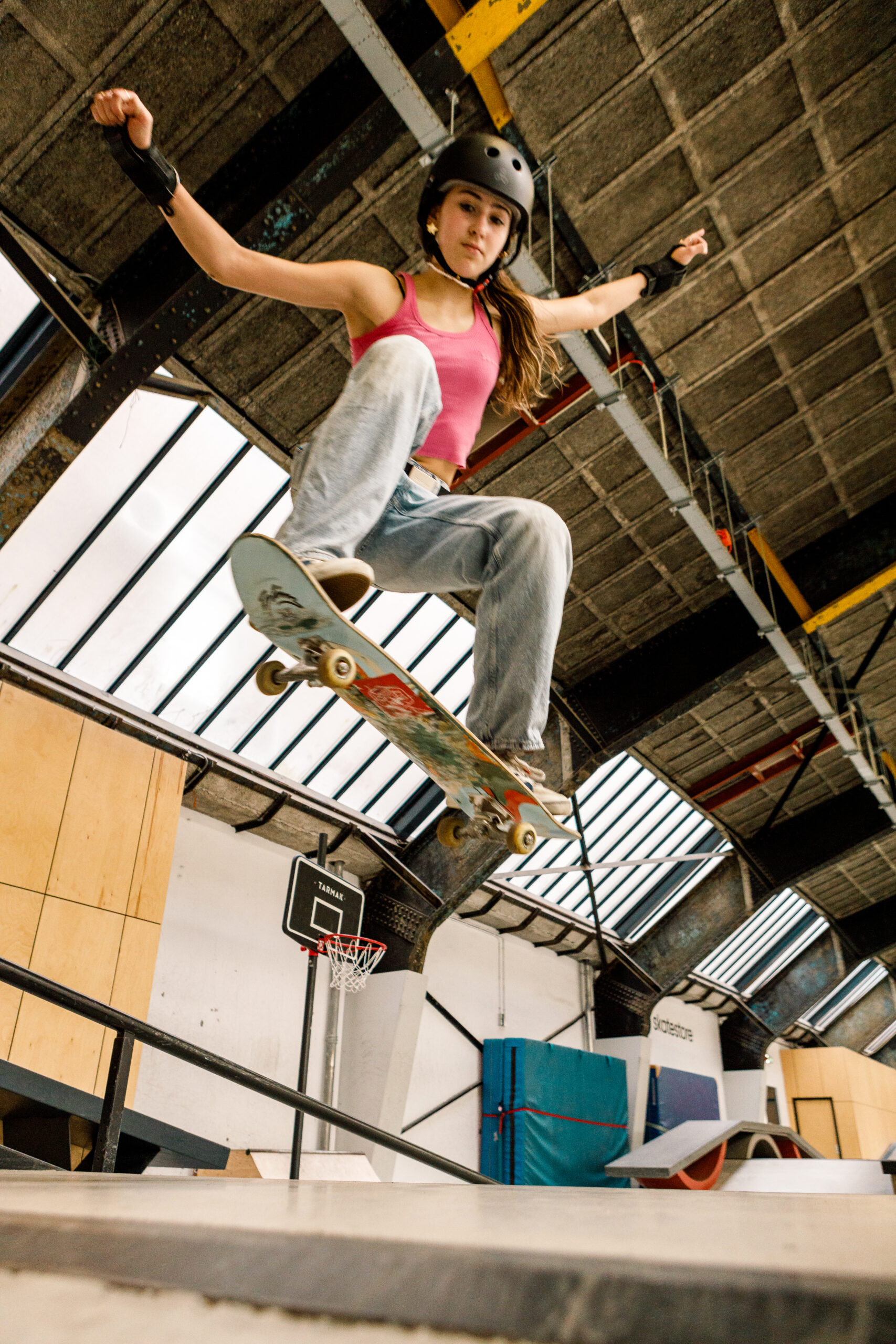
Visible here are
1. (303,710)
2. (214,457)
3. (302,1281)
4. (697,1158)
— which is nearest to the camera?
(302,1281)

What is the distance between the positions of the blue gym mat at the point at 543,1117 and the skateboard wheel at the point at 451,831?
33.8 ft

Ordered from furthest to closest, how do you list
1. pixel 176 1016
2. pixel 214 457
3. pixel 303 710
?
1. pixel 303 710
2. pixel 176 1016
3. pixel 214 457

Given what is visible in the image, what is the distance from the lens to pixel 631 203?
6742 mm

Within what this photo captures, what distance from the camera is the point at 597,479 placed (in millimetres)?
8852

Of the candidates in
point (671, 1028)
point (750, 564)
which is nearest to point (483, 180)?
point (750, 564)

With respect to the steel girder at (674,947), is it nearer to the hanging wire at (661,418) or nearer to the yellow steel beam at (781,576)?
the yellow steel beam at (781,576)

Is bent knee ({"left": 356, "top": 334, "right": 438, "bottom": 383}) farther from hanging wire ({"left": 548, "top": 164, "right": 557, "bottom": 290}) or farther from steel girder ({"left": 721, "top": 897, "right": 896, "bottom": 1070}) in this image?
steel girder ({"left": 721, "top": 897, "right": 896, "bottom": 1070})

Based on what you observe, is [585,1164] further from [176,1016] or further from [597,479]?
[597,479]

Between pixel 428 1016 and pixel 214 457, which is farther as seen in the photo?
pixel 428 1016

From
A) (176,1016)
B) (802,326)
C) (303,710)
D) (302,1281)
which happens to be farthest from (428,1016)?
(302,1281)

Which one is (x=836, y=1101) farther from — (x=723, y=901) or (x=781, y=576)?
(x=781, y=576)

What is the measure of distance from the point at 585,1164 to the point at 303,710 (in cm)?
854

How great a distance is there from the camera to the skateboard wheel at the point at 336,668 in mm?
2787

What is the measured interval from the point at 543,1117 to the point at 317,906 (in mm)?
9443
